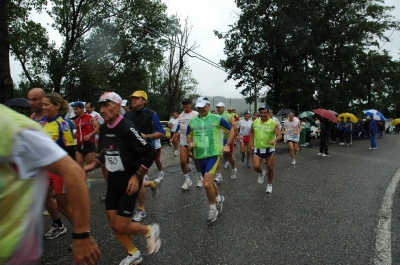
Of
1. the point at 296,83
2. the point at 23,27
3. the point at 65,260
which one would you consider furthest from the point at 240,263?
the point at 296,83

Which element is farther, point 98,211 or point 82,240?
point 98,211

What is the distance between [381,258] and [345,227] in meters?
1.07

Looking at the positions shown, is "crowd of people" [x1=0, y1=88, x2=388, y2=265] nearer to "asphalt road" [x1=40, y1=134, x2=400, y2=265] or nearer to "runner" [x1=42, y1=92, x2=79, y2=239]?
"runner" [x1=42, y1=92, x2=79, y2=239]

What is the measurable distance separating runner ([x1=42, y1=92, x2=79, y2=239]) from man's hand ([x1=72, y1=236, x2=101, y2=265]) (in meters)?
2.31

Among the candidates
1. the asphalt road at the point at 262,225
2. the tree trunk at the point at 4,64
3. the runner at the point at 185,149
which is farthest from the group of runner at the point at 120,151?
the tree trunk at the point at 4,64

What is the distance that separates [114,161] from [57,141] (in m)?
1.25

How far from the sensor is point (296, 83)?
27.8m

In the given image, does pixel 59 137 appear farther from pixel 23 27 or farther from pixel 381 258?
pixel 23 27

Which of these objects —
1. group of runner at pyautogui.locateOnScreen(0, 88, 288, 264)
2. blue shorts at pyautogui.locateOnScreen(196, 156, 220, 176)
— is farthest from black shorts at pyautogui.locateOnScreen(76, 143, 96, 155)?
blue shorts at pyautogui.locateOnScreen(196, 156, 220, 176)

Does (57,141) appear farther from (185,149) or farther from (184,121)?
(184,121)

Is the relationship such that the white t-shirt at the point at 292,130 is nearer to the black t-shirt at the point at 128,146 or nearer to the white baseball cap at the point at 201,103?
the white baseball cap at the point at 201,103

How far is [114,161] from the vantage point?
3.38 metres

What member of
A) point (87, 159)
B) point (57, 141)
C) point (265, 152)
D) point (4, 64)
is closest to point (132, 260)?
point (57, 141)

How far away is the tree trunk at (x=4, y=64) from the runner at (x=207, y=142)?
31.5 ft
